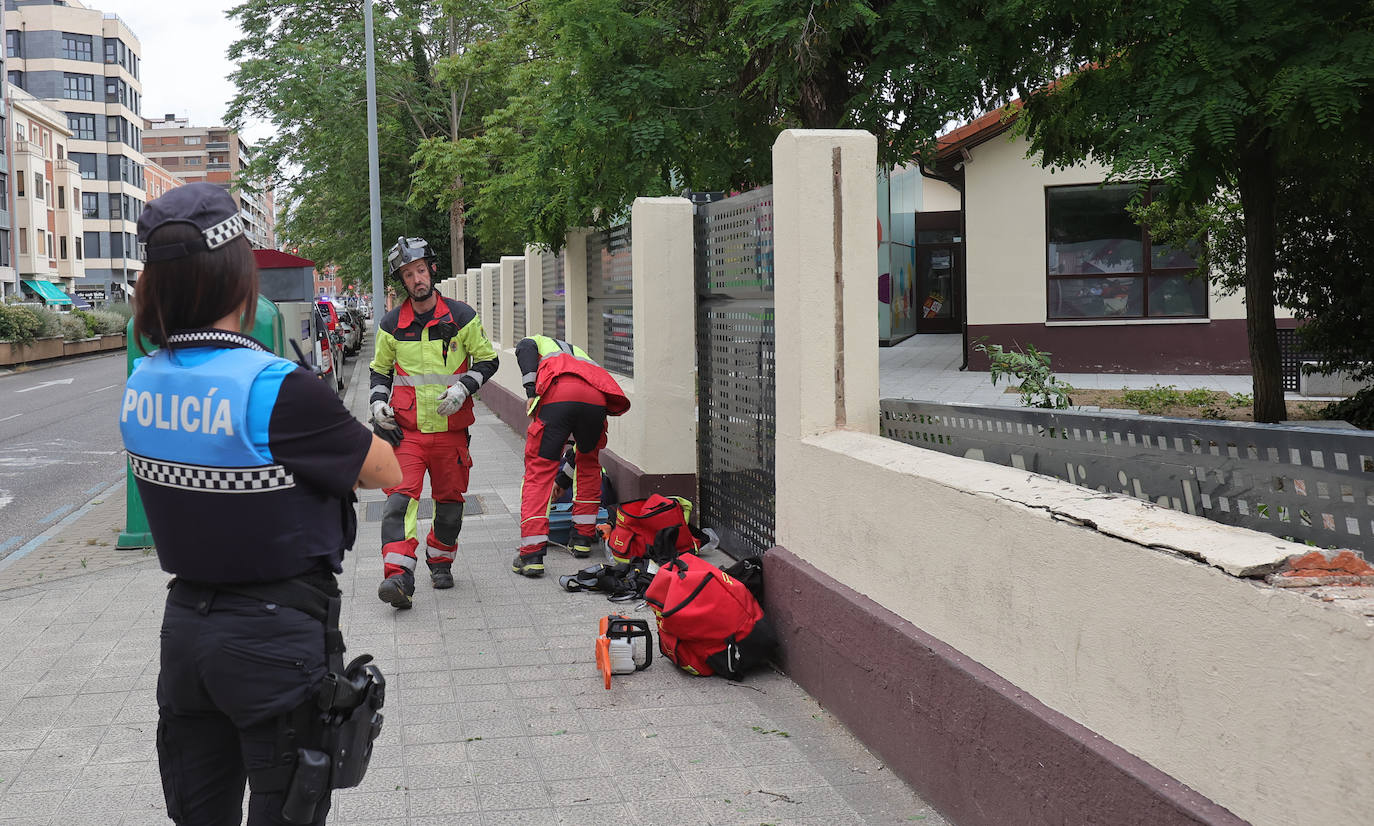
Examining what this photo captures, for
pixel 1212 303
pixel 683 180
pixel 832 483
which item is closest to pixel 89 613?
pixel 832 483

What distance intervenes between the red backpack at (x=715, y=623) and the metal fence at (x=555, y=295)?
7.91m

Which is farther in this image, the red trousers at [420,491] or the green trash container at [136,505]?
the green trash container at [136,505]

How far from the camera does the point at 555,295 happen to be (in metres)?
14.3

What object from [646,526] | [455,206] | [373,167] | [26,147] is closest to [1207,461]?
[646,526]

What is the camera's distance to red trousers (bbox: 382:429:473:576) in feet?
22.5

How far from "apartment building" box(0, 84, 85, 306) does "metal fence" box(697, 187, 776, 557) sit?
216 ft

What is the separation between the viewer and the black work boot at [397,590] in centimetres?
666

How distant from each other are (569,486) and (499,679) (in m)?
3.18

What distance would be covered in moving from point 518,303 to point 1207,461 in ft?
53.0

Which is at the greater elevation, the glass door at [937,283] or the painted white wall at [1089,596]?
the glass door at [937,283]

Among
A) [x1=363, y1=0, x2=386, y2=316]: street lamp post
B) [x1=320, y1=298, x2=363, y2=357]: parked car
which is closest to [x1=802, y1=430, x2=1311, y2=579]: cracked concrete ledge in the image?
[x1=363, y1=0, x2=386, y2=316]: street lamp post

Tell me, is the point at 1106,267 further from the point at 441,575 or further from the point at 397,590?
the point at 397,590

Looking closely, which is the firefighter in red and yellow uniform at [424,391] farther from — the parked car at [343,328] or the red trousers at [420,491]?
the parked car at [343,328]

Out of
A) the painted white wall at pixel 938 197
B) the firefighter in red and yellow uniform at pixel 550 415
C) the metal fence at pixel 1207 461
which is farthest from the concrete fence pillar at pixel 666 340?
the painted white wall at pixel 938 197
